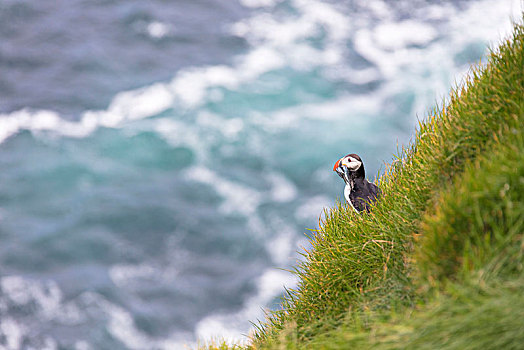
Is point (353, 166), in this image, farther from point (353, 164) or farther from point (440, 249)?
point (440, 249)

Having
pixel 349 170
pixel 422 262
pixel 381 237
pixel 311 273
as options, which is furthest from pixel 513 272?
pixel 349 170

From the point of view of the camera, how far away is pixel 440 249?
10.7 feet

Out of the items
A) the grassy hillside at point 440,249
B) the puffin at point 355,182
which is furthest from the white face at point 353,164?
the grassy hillside at point 440,249

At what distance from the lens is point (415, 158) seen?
15.8ft

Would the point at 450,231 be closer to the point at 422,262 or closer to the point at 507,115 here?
the point at 422,262

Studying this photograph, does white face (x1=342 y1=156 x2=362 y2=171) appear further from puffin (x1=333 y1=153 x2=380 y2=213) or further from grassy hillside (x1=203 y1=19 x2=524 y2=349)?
grassy hillside (x1=203 y1=19 x2=524 y2=349)

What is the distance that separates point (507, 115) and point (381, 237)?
136 cm

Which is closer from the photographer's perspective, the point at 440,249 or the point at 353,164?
the point at 440,249

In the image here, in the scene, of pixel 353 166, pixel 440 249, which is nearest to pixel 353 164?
pixel 353 166

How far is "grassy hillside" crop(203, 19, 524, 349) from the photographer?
2.89 meters

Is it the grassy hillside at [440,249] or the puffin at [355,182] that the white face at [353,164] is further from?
the grassy hillside at [440,249]

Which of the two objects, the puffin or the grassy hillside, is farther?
the puffin

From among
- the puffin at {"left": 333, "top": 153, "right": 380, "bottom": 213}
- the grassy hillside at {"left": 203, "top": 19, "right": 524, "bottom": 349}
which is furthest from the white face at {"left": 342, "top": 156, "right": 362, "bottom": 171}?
the grassy hillside at {"left": 203, "top": 19, "right": 524, "bottom": 349}

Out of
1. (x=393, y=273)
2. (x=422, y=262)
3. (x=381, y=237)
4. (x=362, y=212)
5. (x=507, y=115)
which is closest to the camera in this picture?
(x=422, y=262)
